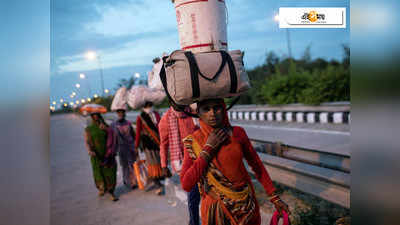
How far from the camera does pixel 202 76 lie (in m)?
2.01

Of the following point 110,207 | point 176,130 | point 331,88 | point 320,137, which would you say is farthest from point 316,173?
point 331,88

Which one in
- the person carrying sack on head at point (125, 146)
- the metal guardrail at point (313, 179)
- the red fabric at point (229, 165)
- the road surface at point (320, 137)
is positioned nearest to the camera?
the red fabric at point (229, 165)

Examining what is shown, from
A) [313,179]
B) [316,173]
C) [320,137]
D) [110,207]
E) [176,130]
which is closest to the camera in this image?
[176,130]

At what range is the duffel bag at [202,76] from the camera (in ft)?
6.59

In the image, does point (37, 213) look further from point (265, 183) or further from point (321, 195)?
point (321, 195)

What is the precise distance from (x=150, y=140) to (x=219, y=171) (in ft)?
12.2

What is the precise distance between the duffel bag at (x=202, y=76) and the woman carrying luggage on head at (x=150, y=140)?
372 centimetres

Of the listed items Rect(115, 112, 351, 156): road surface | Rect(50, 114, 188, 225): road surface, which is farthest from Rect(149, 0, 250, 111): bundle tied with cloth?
Rect(115, 112, 351, 156): road surface

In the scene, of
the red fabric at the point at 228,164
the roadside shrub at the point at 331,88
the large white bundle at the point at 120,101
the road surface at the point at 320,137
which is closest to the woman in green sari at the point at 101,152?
the large white bundle at the point at 120,101

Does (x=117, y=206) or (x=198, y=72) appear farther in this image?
(x=117, y=206)

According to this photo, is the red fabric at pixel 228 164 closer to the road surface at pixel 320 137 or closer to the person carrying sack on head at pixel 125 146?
the person carrying sack on head at pixel 125 146

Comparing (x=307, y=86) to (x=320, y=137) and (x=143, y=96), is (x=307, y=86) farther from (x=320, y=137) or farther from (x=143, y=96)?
(x=143, y=96)

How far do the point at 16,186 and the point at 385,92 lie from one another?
240cm

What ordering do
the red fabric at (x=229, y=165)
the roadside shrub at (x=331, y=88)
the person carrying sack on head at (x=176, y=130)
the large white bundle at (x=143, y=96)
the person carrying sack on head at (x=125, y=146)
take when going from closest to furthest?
the red fabric at (x=229, y=165), the person carrying sack on head at (x=176, y=130), the large white bundle at (x=143, y=96), the person carrying sack on head at (x=125, y=146), the roadside shrub at (x=331, y=88)
